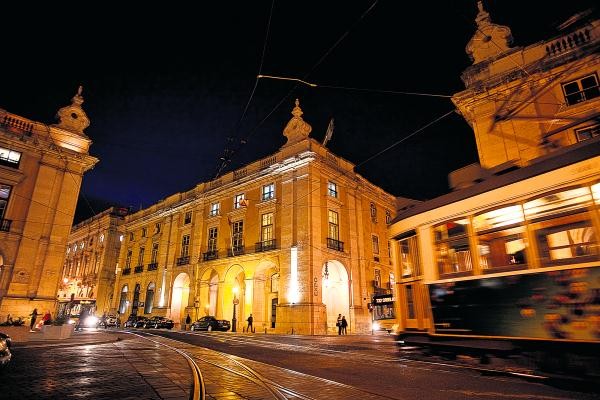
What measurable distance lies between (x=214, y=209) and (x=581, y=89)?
27611 mm

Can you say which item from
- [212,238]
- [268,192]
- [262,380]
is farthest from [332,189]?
[262,380]

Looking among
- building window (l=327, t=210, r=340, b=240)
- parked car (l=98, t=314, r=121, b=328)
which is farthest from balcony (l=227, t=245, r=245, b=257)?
parked car (l=98, t=314, r=121, b=328)

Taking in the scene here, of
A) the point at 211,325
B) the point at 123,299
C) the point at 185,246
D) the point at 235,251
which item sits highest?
the point at 185,246

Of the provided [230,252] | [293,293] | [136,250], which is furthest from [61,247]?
[136,250]

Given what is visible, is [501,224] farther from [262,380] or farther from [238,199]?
[238,199]

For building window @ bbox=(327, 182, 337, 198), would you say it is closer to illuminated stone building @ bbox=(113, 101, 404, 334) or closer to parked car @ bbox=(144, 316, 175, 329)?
illuminated stone building @ bbox=(113, 101, 404, 334)

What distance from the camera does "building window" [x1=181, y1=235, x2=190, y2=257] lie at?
3422cm

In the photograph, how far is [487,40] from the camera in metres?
18.0

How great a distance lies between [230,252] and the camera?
2927 cm

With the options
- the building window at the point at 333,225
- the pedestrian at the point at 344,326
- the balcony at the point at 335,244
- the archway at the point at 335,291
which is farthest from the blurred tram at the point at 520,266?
the building window at the point at 333,225

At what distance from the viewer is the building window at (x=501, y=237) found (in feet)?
19.6

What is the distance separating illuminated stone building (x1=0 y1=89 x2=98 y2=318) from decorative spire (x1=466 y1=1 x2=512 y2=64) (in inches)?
1019

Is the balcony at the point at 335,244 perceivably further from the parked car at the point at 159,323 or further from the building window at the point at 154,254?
the building window at the point at 154,254

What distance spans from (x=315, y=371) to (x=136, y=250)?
4028cm
